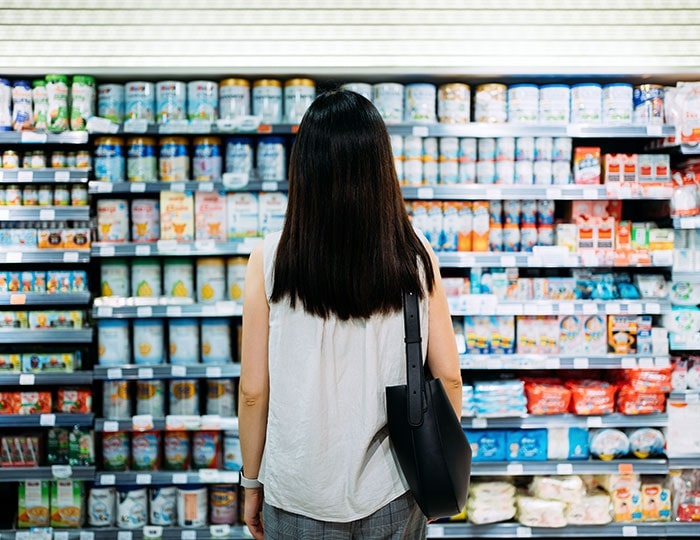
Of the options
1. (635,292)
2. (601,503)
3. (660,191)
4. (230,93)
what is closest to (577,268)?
(635,292)

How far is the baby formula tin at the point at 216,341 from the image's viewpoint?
3.65 metres

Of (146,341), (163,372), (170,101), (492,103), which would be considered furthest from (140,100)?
(492,103)

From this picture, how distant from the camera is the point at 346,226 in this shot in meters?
1.51

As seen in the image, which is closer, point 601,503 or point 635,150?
point 601,503

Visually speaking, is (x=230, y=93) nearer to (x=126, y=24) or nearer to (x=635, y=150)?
(x=126, y=24)

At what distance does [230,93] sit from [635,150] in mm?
2417

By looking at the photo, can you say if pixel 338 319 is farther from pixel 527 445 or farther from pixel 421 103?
pixel 527 445

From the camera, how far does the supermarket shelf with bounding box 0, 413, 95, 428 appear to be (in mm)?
3578

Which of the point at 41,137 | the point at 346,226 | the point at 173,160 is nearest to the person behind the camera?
the point at 346,226

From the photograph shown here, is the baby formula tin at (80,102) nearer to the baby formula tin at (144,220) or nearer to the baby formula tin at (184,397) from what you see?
the baby formula tin at (144,220)

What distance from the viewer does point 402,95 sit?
12.0ft

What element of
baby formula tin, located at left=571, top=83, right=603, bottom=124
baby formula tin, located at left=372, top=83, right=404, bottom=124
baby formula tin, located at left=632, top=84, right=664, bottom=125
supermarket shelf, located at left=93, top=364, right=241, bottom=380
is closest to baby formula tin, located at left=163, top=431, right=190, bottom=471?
supermarket shelf, located at left=93, top=364, right=241, bottom=380

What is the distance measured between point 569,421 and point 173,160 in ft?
8.14

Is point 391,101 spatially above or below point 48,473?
above
